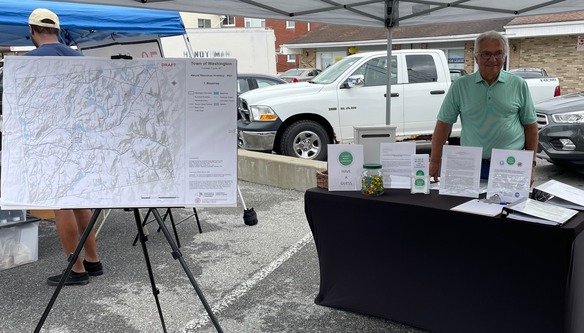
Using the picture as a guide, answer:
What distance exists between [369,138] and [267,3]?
178cm

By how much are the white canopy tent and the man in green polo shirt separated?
113 cm

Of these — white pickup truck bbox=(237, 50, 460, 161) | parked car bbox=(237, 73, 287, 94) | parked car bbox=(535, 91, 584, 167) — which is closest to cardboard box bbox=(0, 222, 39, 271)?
white pickup truck bbox=(237, 50, 460, 161)

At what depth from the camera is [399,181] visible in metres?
3.21

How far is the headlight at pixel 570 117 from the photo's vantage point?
6.89 metres

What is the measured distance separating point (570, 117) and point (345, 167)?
5.20 meters

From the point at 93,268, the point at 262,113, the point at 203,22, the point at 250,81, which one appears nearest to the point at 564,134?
the point at 262,113

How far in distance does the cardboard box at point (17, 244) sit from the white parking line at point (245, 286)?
6.29 feet

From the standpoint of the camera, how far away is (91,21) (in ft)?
19.0

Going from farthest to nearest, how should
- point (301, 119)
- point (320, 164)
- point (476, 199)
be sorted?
point (301, 119)
point (320, 164)
point (476, 199)

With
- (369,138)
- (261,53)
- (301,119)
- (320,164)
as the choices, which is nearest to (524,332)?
(369,138)

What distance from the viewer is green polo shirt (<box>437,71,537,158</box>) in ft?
11.4

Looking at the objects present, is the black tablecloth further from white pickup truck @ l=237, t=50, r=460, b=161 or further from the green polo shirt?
white pickup truck @ l=237, t=50, r=460, b=161

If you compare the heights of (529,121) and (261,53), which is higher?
(261,53)

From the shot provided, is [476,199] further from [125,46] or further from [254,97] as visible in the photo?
[254,97]
